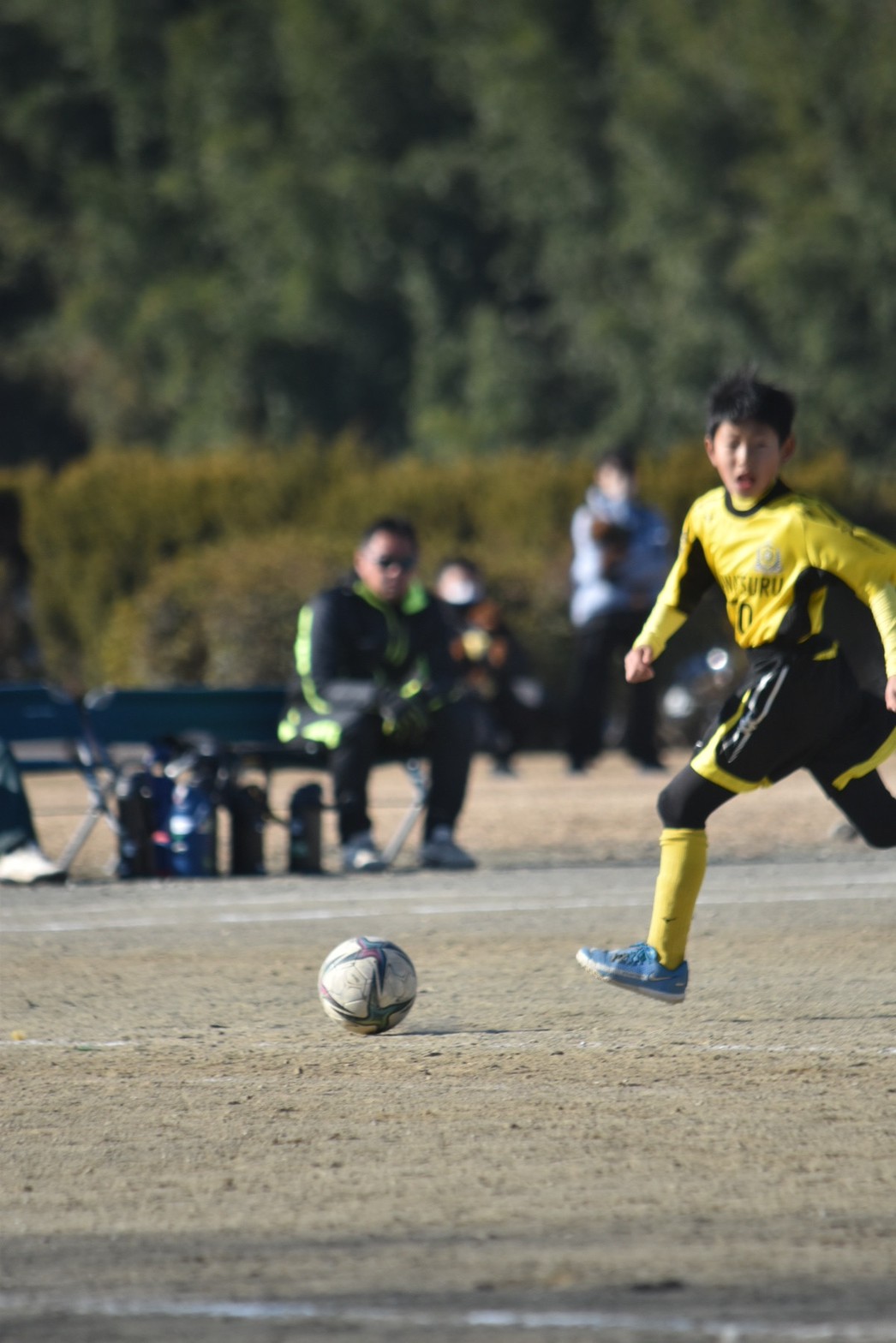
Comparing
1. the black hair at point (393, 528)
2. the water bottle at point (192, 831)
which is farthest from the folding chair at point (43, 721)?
the black hair at point (393, 528)

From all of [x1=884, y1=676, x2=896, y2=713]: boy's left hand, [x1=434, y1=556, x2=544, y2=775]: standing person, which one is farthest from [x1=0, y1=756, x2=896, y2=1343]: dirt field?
[x1=434, y1=556, x2=544, y2=775]: standing person

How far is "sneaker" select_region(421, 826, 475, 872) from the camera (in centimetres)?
1077

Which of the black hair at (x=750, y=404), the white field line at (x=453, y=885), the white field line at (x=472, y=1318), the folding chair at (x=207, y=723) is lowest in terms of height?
the white field line at (x=453, y=885)

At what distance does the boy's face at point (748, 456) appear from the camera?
6281 millimetres

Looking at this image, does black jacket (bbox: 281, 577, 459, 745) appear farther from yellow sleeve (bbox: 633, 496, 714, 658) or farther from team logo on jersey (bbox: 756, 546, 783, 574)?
team logo on jersey (bbox: 756, 546, 783, 574)

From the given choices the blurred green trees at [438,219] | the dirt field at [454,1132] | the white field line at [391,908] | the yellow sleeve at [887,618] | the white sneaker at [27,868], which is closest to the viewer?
the dirt field at [454,1132]

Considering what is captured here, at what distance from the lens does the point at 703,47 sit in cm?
3409

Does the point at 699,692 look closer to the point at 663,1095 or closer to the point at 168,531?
the point at 168,531

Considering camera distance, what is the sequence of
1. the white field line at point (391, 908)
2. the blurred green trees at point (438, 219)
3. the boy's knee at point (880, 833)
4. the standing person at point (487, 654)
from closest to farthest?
the boy's knee at point (880, 833), the white field line at point (391, 908), the standing person at point (487, 654), the blurred green trees at point (438, 219)

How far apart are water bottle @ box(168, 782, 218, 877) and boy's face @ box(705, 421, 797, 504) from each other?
457 centimetres

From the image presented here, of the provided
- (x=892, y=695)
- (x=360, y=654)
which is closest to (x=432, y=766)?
(x=360, y=654)

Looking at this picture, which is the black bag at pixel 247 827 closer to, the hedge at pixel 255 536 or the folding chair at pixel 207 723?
the folding chair at pixel 207 723

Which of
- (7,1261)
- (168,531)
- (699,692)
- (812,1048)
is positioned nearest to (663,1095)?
(812,1048)

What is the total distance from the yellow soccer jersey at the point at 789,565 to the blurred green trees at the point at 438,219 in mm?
26347
